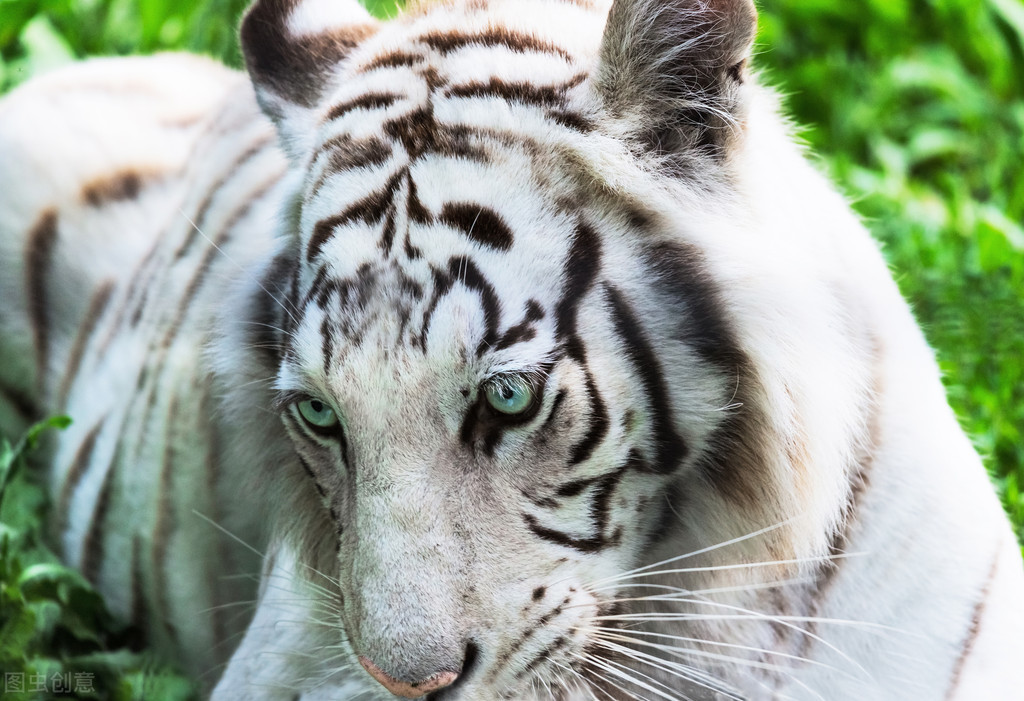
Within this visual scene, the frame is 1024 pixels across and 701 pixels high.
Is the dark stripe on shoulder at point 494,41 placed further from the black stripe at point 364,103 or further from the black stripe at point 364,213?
the black stripe at point 364,213

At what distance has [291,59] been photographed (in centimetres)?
232

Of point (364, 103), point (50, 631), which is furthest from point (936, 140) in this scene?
point (50, 631)

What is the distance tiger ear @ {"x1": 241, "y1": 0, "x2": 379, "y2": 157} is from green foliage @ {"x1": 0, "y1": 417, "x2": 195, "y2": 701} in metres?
1.02

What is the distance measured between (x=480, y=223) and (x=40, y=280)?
1990mm

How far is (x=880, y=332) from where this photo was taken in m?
2.18

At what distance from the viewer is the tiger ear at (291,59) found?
2.31m

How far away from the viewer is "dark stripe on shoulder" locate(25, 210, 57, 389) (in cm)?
340

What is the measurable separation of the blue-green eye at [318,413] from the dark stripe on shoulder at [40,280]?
5.43ft

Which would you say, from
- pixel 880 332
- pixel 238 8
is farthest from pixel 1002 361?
pixel 238 8

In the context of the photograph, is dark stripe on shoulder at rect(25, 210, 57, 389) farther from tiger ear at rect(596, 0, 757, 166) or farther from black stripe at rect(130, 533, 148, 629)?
tiger ear at rect(596, 0, 757, 166)

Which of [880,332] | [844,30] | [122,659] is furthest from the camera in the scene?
[844,30]

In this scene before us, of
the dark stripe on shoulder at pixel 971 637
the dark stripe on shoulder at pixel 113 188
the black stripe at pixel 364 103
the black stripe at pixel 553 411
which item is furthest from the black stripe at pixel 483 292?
the dark stripe on shoulder at pixel 113 188

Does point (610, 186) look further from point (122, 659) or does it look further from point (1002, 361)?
point (1002, 361)

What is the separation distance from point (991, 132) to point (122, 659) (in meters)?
4.03
